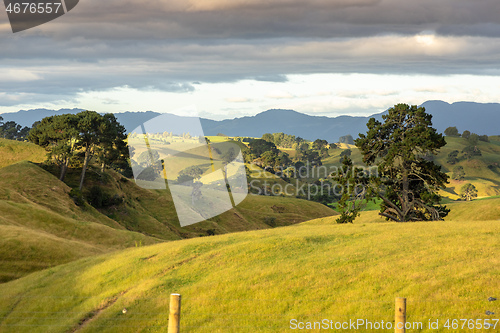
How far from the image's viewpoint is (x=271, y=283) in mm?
23875

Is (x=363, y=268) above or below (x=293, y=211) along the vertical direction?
above

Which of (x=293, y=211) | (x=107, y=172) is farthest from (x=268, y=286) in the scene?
(x=293, y=211)

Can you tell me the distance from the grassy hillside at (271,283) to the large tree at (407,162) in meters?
17.4

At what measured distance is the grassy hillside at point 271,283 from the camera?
64.4 ft

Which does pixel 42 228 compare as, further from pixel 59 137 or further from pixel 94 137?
pixel 94 137

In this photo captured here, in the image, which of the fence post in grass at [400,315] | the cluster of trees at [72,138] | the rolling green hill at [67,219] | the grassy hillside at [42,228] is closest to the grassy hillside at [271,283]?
the grassy hillside at [42,228]

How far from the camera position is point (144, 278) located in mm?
29547

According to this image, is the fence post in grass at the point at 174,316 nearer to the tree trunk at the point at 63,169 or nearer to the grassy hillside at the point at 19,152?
the tree trunk at the point at 63,169

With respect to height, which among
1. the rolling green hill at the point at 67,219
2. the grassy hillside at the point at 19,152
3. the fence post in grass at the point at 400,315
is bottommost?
the rolling green hill at the point at 67,219

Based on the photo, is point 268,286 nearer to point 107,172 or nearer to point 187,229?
point 187,229

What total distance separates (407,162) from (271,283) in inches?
1440

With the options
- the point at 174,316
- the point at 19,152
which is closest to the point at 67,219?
the point at 19,152

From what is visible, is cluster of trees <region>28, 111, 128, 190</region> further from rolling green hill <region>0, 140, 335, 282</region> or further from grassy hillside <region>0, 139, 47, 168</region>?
rolling green hill <region>0, 140, 335, 282</region>

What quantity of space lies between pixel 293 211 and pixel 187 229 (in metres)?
58.7
